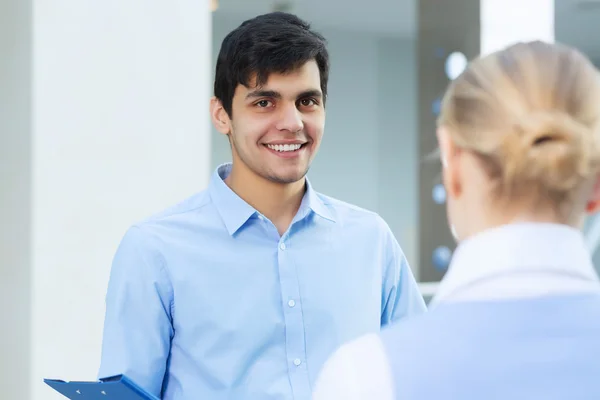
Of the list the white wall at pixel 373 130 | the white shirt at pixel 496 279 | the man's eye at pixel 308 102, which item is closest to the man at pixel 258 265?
the man's eye at pixel 308 102

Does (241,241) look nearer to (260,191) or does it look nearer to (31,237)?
(260,191)

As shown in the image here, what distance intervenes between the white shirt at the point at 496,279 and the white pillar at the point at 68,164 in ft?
8.03

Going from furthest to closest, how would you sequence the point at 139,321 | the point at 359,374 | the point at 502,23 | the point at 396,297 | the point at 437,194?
the point at 502,23 → the point at 437,194 → the point at 396,297 → the point at 139,321 → the point at 359,374

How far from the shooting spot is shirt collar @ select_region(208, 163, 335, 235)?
2.12m

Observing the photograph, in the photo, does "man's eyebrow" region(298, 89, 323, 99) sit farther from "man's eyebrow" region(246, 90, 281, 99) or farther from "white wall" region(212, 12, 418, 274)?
"white wall" region(212, 12, 418, 274)

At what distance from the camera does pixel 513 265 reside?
3.14ft

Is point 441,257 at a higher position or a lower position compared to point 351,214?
lower

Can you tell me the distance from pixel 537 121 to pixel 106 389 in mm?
1002

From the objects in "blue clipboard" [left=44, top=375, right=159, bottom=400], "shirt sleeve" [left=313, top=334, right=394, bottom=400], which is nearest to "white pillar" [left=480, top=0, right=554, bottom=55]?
"blue clipboard" [left=44, top=375, right=159, bottom=400]

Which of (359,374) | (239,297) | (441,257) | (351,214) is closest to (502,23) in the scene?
(441,257)

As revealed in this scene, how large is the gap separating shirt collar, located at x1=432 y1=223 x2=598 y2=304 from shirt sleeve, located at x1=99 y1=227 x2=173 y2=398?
1.09m

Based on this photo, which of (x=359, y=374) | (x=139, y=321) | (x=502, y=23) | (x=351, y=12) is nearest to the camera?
(x=359, y=374)

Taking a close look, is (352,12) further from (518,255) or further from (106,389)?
(518,255)

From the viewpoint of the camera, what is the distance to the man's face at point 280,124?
2113 millimetres
